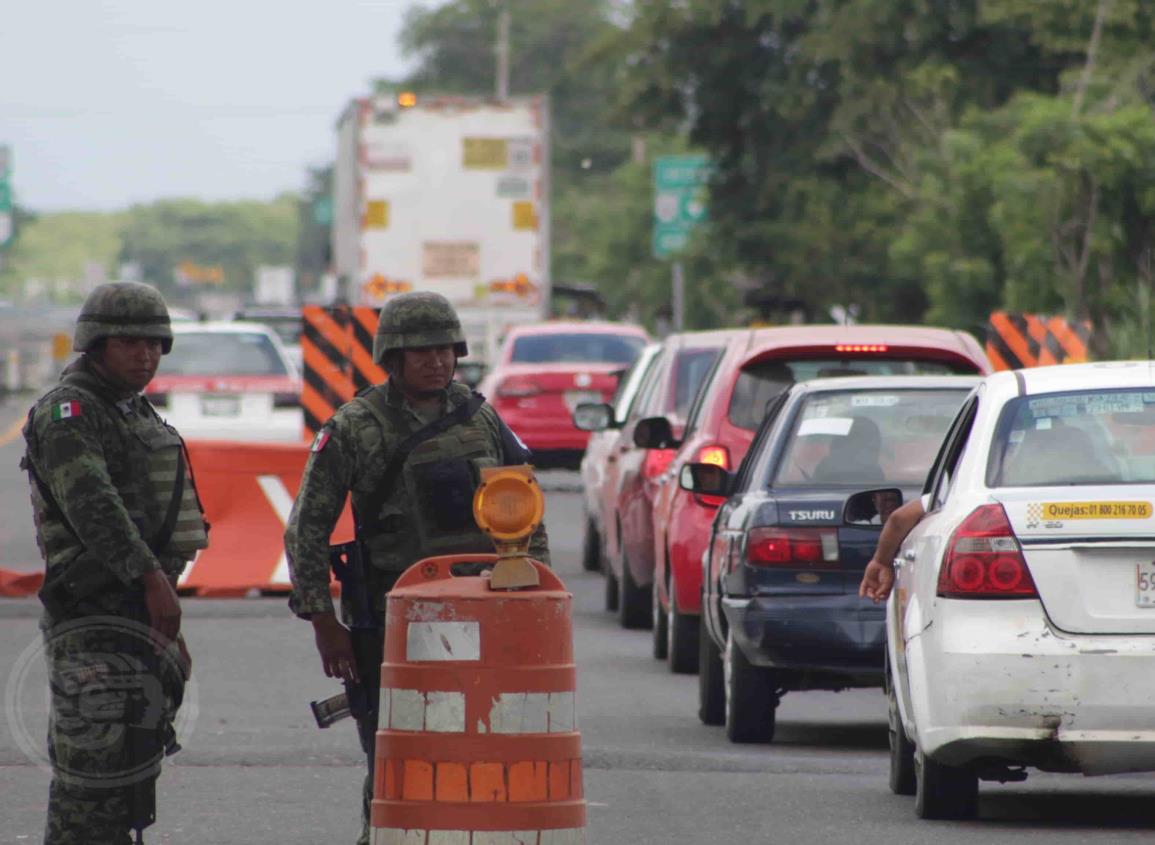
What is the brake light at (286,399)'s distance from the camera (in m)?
24.5

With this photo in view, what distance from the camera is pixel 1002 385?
9.13 meters

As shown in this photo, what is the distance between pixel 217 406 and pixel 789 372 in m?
11.2

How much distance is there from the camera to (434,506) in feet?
24.4

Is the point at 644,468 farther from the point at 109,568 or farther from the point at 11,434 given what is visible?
the point at 11,434

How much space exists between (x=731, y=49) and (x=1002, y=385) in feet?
98.4

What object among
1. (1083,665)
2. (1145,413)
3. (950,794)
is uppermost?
(1145,413)

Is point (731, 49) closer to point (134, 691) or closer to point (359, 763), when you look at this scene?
point (359, 763)

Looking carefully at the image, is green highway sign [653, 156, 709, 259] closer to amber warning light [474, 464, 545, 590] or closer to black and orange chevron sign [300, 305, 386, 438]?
black and orange chevron sign [300, 305, 386, 438]

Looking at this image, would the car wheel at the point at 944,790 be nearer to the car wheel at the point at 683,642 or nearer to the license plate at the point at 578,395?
the car wheel at the point at 683,642

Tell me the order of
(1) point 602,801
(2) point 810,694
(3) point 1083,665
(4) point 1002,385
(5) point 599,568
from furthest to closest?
(5) point 599,568 → (2) point 810,694 → (1) point 602,801 → (4) point 1002,385 → (3) point 1083,665

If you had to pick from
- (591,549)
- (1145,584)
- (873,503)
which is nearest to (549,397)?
(591,549)

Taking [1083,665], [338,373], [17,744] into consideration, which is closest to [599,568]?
[338,373]

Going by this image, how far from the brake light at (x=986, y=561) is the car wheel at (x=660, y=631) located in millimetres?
6348

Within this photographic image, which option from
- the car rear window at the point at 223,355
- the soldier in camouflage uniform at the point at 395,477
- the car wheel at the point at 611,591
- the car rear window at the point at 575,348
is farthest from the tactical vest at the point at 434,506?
the car rear window at the point at 575,348
